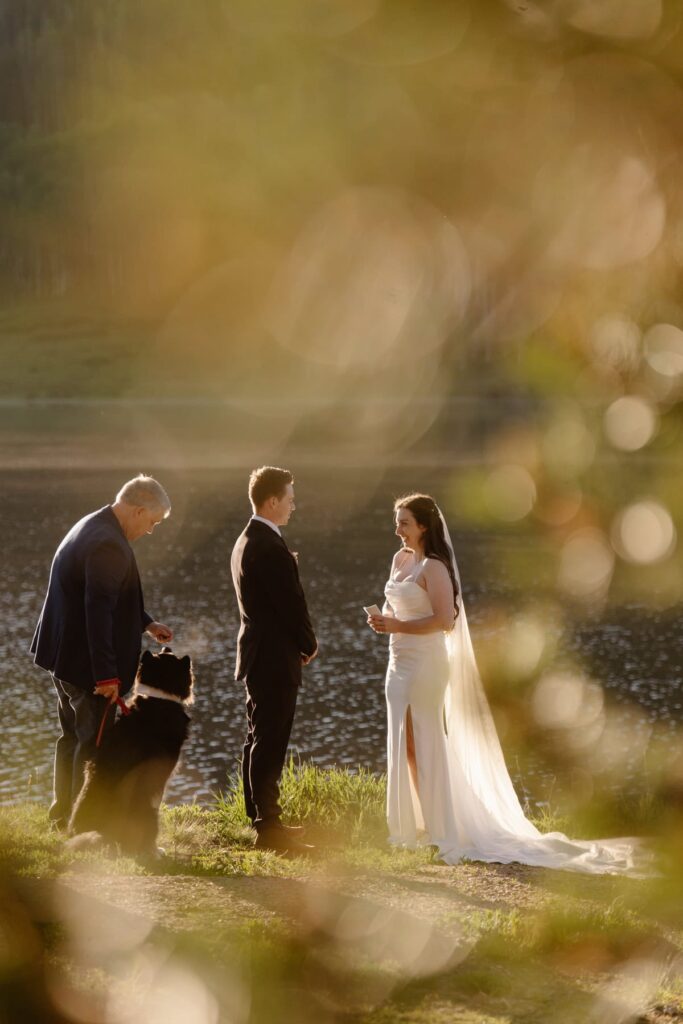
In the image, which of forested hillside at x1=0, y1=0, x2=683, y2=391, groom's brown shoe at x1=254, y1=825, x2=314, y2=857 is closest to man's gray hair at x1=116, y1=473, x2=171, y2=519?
groom's brown shoe at x1=254, y1=825, x2=314, y2=857

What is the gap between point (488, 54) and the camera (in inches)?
100

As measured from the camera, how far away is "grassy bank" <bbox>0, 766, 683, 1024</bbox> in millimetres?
4984

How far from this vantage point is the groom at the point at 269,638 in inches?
288

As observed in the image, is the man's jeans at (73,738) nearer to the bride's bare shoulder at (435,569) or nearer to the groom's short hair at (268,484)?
the groom's short hair at (268,484)

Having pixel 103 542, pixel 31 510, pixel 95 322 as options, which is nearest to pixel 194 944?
pixel 103 542

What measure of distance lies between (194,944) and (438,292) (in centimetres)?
290

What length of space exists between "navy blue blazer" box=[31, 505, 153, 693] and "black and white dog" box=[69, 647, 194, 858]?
11.0 inches

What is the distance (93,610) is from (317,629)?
2225 cm

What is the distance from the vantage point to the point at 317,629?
2936cm

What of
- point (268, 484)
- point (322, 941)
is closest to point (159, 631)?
point (268, 484)

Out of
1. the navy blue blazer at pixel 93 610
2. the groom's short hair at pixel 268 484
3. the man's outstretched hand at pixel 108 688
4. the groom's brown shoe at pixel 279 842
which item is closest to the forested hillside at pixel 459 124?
the groom's short hair at pixel 268 484

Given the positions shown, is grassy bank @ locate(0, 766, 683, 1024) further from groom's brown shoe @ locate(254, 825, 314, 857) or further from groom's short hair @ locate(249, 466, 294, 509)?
groom's short hair @ locate(249, 466, 294, 509)

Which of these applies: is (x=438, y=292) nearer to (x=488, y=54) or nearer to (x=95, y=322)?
(x=488, y=54)

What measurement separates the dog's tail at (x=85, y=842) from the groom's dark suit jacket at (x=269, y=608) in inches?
47.4
